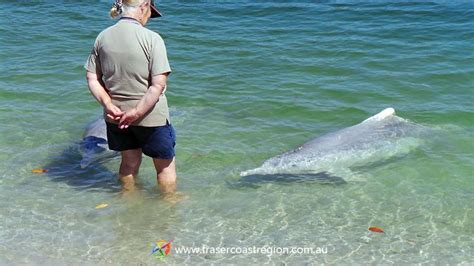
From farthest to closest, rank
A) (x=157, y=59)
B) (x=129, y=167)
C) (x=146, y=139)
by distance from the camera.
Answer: (x=129, y=167)
(x=146, y=139)
(x=157, y=59)

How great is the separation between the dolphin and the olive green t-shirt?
215cm

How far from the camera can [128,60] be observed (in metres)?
6.03

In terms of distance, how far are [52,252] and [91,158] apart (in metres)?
2.36

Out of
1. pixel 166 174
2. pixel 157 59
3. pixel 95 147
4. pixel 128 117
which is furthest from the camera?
pixel 95 147

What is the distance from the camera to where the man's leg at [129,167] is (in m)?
6.93

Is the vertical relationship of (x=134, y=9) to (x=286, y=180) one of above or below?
above

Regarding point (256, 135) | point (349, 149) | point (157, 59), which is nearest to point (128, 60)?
point (157, 59)

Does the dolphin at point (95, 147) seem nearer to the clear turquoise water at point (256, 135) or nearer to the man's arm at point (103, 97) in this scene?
the clear turquoise water at point (256, 135)

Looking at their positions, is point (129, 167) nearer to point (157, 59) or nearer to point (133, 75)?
point (133, 75)

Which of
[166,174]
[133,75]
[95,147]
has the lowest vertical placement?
[95,147]

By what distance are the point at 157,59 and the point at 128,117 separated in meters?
0.61

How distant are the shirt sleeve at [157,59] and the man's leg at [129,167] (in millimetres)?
1177

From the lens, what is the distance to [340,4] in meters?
18.1

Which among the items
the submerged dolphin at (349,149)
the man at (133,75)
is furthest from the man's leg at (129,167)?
the submerged dolphin at (349,149)
